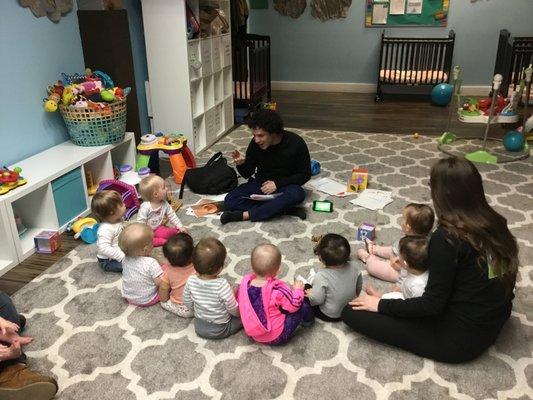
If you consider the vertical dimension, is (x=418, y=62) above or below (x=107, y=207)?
above

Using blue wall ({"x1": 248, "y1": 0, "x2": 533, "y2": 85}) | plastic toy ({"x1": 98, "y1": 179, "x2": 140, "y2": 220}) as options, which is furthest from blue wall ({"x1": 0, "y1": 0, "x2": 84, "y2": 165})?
blue wall ({"x1": 248, "y1": 0, "x2": 533, "y2": 85})

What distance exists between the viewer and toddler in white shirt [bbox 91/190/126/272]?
226 centimetres

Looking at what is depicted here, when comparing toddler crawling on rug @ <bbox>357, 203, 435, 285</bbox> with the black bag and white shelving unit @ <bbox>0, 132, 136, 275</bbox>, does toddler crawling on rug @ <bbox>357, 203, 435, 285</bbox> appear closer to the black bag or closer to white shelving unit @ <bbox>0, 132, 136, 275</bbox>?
the black bag

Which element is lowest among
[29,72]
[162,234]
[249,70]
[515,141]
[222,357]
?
[222,357]

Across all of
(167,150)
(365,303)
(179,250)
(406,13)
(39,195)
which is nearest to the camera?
(365,303)

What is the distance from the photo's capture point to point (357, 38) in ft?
20.6

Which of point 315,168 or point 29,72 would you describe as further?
point 315,168

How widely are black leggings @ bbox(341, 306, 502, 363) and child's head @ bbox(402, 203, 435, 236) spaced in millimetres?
510

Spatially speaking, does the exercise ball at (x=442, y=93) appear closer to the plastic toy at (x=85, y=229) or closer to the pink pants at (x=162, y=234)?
the pink pants at (x=162, y=234)

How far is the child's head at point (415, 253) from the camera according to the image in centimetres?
178

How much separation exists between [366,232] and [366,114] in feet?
10.0

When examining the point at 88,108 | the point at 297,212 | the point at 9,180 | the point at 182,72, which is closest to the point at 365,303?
the point at 297,212

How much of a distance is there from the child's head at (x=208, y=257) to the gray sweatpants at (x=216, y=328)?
21cm

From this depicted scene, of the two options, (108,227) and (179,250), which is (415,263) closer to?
(179,250)
